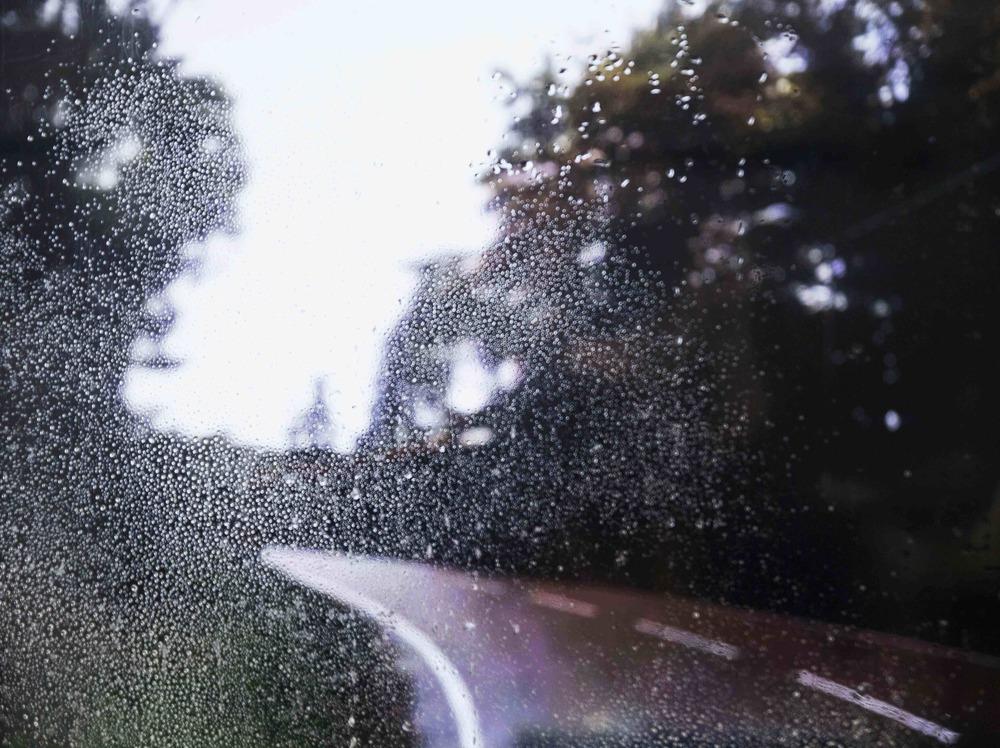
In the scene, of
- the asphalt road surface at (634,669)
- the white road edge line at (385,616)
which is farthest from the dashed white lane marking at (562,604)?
the white road edge line at (385,616)

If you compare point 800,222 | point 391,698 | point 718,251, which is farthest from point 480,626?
point 800,222

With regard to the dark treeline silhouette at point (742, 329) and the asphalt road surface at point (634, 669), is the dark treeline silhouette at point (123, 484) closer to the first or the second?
the asphalt road surface at point (634, 669)

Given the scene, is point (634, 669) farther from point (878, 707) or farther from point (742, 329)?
point (742, 329)

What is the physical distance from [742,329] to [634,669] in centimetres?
72

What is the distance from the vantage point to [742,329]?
170 cm

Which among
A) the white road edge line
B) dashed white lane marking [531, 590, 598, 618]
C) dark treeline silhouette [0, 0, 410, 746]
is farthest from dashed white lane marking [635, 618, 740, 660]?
dark treeline silhouette [0, 0, 410, 746]

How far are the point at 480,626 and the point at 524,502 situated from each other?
27 cm

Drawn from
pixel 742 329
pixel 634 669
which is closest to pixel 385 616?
pixel 634 669

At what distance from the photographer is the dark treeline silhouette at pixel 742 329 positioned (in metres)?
1.63

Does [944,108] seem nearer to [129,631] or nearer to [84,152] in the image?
[84,152]

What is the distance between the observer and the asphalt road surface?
152cm

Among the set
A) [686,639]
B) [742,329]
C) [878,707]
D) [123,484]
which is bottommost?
[878,707]

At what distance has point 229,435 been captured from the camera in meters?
1.74

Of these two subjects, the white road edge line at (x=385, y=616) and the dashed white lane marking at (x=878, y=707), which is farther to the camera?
the white road edge line at (x=385, y=616)
